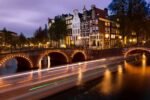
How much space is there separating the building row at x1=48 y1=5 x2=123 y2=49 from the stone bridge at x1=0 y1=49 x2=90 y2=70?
20.2 metres

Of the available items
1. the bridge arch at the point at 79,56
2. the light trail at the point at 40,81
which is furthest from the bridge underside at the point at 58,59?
the light trail at the point at 40,81

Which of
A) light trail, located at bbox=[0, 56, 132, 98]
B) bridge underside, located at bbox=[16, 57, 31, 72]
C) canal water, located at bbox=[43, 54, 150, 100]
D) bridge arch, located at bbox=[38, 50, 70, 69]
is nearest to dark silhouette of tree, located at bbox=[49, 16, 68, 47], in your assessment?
bridge arch, located at bbox=[38, 50, 70, 69]

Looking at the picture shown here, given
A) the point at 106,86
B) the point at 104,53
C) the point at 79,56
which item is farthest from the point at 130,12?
the point at 106,86

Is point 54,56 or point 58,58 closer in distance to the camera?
point 58,58

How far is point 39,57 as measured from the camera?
57.6m

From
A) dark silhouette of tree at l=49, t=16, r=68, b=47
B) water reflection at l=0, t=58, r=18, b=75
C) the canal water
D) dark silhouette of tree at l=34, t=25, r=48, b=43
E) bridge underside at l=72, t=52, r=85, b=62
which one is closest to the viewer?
the canal water

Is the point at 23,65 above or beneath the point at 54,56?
beneath

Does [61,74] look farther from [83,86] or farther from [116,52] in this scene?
[116,52]

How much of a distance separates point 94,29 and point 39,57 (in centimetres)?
4485

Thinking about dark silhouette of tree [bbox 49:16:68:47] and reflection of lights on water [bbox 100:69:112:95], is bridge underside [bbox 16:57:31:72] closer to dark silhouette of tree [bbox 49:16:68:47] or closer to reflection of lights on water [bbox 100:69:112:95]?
reflection of lights on water [bbox 100:69:112:95]

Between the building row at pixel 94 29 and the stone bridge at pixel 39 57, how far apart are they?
66.2 feet

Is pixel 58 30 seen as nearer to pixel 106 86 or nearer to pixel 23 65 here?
pixel 23 65

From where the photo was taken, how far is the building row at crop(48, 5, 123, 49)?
9731cm

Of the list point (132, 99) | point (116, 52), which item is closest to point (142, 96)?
point (132, 99)
